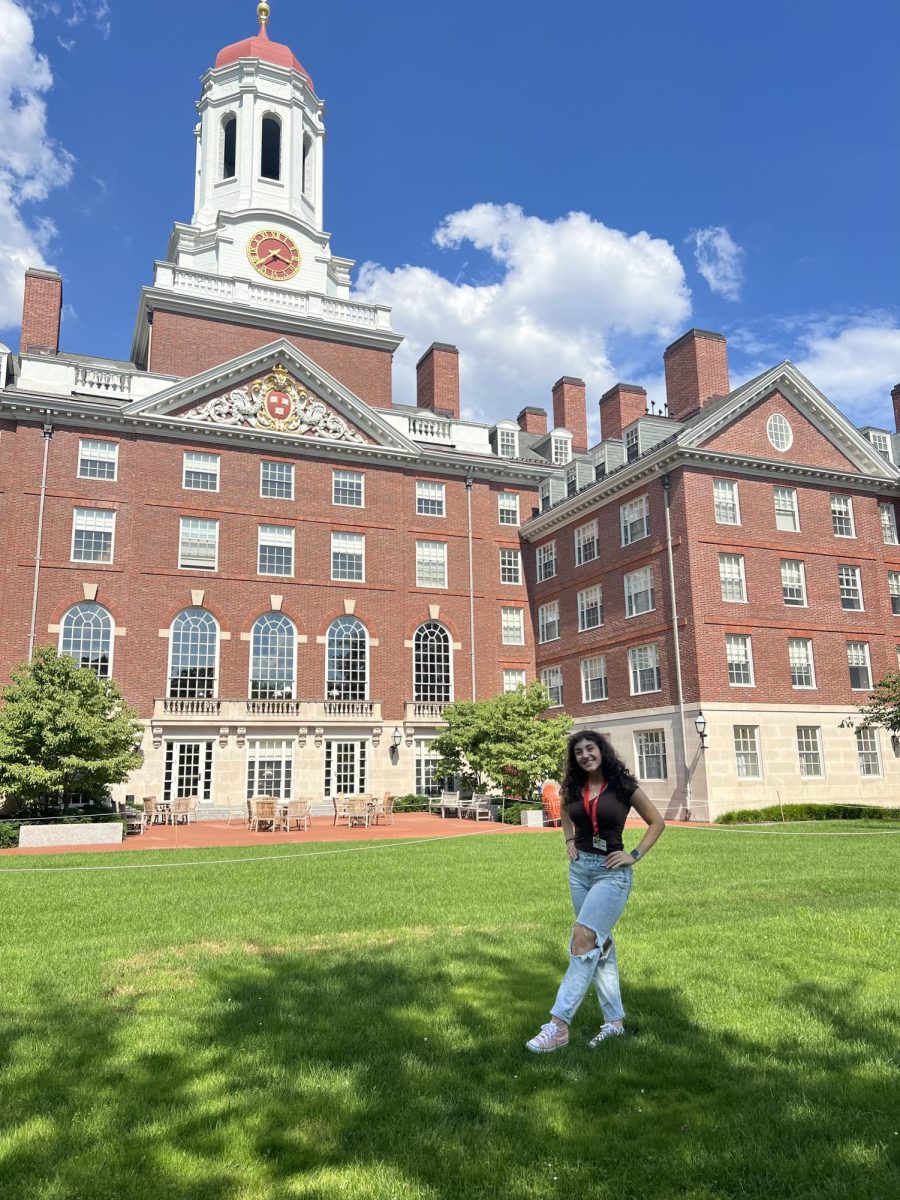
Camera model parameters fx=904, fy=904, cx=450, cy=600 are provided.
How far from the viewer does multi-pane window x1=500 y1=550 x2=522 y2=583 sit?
1586 inches

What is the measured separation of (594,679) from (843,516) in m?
11.3

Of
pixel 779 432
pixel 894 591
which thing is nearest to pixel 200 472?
pixel 779 432

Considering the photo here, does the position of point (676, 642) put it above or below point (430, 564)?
below

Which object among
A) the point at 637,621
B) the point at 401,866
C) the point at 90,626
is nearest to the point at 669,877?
the point at 401,866

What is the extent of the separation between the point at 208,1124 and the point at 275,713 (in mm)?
30153

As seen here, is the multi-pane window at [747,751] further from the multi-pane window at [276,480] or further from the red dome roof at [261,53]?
the red dome roof at [261,53]

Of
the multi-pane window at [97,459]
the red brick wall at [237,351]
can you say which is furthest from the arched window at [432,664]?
the multi-pane window at [97,459]

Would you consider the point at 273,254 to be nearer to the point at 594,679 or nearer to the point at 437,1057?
the point at 594,679

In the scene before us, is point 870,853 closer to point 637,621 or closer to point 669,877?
point 669,877

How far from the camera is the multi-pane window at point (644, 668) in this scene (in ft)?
105

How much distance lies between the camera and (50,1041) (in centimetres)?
569

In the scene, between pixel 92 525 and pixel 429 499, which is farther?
pixel 429 499

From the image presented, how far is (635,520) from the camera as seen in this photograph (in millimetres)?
33656

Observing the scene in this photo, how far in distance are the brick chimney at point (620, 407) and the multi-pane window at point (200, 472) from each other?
1677 cm
